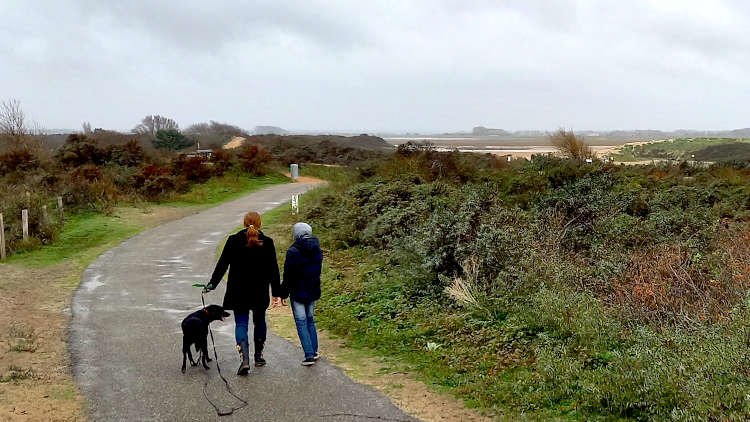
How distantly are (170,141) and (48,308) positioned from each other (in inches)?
2003

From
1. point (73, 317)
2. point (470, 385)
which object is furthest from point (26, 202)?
point (470, 385)

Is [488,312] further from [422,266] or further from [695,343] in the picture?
[695,343]

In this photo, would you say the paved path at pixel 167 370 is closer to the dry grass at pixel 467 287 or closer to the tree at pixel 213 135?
the dry grass at pixel 467 287

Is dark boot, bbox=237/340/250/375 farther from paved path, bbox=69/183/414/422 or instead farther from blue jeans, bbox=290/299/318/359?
blue jeans, bbox=290/299/318/359

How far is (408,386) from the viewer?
6770mm

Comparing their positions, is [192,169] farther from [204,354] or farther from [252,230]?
[252,230]

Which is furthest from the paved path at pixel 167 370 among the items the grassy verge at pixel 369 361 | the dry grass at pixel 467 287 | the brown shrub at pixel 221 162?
the brown shrub at pixel 221 162

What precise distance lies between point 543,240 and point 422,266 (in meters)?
2.41

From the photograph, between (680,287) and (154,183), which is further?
(154,183)

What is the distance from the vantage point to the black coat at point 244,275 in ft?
23.0

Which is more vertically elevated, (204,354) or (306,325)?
(306,325)

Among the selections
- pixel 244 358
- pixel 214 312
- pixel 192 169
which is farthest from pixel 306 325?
pixel 192 169

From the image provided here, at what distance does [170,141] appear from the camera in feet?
194

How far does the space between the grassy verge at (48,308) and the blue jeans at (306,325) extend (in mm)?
2309
